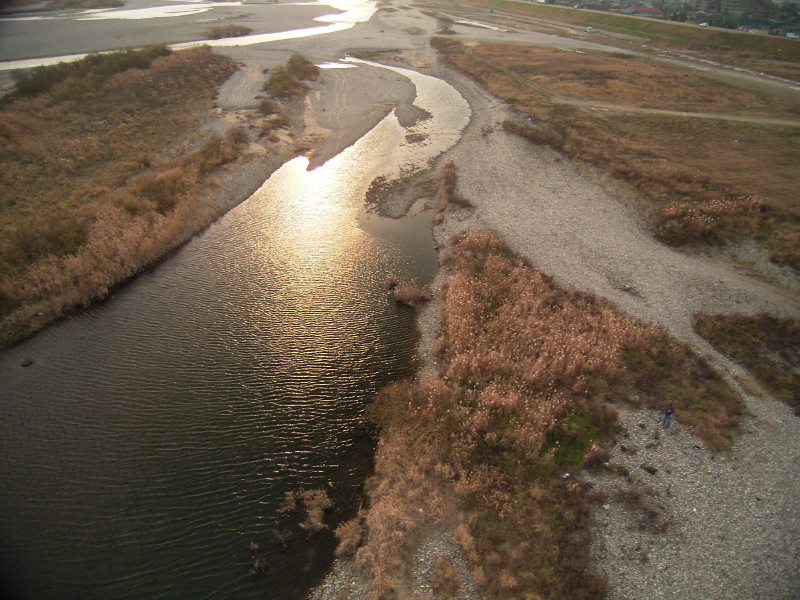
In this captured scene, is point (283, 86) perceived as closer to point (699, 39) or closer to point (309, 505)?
point (309, 505)

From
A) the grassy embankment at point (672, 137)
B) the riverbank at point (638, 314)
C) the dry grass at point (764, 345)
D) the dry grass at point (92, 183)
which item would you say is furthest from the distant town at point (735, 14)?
the dry grass at point (92, 183)

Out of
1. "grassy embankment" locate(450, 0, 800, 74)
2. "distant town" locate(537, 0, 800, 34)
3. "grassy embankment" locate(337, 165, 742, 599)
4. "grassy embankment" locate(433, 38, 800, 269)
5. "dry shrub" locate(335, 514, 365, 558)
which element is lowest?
"dry shrub" locate(335, 514, 365, 558)

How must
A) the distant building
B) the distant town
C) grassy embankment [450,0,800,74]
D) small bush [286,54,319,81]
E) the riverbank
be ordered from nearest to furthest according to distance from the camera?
the riverbank
small bush [286,54,319,81]
grassy embankment [450,0,800,74]
the distant town
the distant building

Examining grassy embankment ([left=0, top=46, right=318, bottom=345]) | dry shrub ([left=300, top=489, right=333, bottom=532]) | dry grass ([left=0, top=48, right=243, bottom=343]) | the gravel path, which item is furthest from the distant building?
dry shrub ([left=300, top=489, right=333, bottom=532])

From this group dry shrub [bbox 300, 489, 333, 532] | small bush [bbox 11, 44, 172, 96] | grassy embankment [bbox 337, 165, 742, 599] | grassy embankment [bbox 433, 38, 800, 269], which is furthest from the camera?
small bush [bbox 11, 44, 172, 96]

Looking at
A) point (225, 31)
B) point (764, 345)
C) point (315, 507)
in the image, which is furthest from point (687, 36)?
point (315, 507)

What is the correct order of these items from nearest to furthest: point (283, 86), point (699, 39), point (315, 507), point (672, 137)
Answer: point (315, 507)
point (672, 137)
point (283, 86)
point (699, 39)

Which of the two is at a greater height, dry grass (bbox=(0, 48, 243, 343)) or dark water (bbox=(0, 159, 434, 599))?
dry grass (bbox=(0, 48, 243, 343))

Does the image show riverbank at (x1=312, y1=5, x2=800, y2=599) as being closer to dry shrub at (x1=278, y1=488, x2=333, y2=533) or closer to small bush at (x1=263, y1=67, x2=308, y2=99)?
dry shrub at (x1=278, y1=488, x2=333, y2=533)
